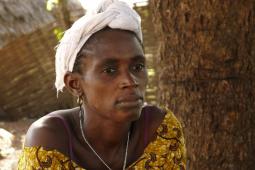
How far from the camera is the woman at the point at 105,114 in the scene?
2.45m

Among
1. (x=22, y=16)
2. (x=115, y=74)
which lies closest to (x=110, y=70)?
(x=115, y=74)

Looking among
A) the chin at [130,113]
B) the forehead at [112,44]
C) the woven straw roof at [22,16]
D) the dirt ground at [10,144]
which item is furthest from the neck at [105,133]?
the woven straw roof at [22,16]

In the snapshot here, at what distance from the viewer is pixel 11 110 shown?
8109 mm

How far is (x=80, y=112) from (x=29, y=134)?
32 cm

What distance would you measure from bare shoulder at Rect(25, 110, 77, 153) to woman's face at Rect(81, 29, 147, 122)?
1.10ft

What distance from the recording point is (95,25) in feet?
8.28

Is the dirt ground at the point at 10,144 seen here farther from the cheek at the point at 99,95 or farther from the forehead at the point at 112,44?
the forehead at the point at 112,44

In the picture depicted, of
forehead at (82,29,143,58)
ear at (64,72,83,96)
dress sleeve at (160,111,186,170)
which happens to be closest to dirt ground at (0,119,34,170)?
dress sleeve at (160,111,186,170)

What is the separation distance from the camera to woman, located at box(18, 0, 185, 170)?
2.45 meters

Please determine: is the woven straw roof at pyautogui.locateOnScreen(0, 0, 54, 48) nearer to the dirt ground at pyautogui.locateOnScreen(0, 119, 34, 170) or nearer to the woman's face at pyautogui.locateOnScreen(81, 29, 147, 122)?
the dirt ground at pyautogui.locateOnScreen(0, 119, 34, 170)

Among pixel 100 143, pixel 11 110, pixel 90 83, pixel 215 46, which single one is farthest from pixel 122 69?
pixel 11 110

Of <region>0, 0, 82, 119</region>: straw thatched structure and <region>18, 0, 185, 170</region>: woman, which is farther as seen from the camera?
<region>0, 0, 82, 119</region>: straw thatched structure

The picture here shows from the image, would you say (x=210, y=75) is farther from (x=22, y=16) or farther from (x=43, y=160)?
(x=22, y=16)

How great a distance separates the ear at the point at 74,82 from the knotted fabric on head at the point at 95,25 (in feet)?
0.09
